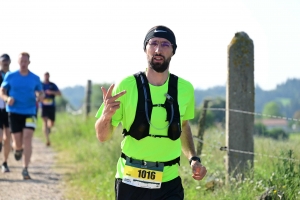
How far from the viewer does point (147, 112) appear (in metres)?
4.93

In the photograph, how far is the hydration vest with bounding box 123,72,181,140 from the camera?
194 inches

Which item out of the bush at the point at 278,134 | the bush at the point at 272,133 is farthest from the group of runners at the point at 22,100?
the bush at the point at 278,134

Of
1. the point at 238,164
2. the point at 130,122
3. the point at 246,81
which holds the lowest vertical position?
the point at 238,164

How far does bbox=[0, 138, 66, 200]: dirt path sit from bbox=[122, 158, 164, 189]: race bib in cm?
490

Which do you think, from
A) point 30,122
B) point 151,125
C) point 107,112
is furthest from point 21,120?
point 107,112

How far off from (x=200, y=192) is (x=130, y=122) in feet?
12.1

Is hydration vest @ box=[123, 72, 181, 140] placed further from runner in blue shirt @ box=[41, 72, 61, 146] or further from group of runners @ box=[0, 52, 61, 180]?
runner in blue shirt @ box=[41, 72, 61, 146]

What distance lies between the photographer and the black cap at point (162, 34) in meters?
5.14

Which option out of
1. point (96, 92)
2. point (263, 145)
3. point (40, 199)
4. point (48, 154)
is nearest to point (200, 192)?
point (263, 145)

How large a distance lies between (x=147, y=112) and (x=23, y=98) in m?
6.64

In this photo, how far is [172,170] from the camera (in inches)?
202

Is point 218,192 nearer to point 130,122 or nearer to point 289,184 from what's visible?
point 289,184

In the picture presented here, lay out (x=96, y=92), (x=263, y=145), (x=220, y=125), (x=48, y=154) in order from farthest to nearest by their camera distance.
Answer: (x=96, y=92)
(x=48, y=154)
(x=220, y=125)
(x=263, y=145)

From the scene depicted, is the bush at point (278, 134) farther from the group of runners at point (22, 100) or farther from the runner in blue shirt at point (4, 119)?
the runner in blue shirt at point (4, 119)
